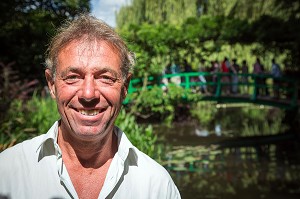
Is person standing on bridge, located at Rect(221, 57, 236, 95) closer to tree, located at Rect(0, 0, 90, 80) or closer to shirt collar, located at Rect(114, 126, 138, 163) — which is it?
tree, located at Rect(0, 0, 90, 80)

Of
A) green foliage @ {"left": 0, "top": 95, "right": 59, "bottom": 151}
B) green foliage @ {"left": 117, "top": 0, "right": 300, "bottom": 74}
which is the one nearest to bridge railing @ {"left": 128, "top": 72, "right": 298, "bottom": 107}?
green foliage @ {"left": 117, "top": 0, "right": 300, "bottom": 74}

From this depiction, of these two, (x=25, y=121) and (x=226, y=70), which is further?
(x=226, y=70)

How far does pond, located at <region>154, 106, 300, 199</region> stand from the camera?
685 centimetres

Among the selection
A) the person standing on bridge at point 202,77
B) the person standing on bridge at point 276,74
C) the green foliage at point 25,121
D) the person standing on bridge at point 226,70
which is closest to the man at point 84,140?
the green foliage at point 25,121

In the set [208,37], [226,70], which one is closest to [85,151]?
[226,70]

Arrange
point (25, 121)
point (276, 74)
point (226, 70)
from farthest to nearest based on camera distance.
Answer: point (226, 70), point (276, 74), point (25, 121)

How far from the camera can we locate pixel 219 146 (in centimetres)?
1035

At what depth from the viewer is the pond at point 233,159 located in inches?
270

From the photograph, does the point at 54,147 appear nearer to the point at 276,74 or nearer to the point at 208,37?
the point at 276,74

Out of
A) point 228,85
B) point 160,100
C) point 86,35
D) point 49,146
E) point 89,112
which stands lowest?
point 160,100

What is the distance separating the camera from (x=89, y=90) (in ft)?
4.79

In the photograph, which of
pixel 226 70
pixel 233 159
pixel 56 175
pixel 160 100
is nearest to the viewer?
pixel 56 175

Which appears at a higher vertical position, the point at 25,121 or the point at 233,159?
the point at 25,121

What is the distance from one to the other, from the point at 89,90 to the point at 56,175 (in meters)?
0.31
